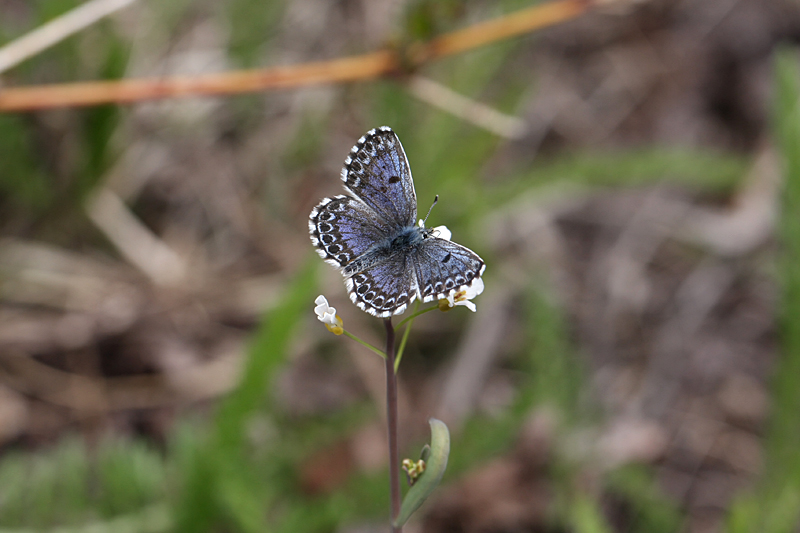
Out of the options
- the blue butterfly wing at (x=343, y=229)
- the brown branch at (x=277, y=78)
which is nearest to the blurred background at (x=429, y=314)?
the brown branch at (x=277, y=78)

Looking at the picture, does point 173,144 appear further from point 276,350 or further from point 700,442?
point 700,442

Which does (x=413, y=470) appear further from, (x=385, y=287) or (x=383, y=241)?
(x=383, y=241)

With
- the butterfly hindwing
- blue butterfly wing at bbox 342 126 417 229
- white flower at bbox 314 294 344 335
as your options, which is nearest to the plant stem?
the butterfly hindwing

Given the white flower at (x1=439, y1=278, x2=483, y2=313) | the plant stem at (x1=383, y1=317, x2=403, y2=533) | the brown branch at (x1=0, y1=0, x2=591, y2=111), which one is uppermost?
the brown branch at (x1=0, y1=0, x2=591, y2=111)

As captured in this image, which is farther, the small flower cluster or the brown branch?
the brown branch

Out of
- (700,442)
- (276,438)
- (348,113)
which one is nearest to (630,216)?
(700,442)

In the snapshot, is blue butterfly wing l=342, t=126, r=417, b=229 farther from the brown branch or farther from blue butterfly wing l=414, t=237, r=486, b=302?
the brown branch

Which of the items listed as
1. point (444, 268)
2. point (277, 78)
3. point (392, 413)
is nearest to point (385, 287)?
point (444, 268)
